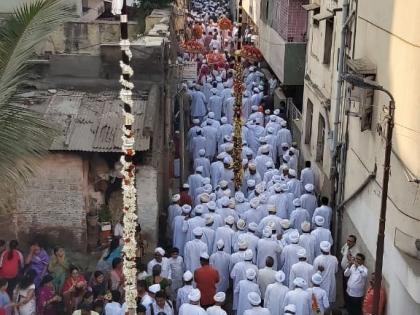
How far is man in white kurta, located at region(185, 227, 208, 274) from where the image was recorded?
11750 millimetres

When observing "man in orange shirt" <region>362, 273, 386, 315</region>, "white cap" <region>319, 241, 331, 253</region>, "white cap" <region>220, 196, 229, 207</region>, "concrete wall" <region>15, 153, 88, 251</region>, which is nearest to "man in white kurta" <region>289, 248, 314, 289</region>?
"white cap" <region>319, 241, 331, 253</region>

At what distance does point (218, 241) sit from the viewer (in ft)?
38.6

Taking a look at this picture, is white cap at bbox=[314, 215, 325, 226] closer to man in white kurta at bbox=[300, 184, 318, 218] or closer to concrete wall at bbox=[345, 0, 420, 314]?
concrete wall at bbox=[345, 0, 420, 314]

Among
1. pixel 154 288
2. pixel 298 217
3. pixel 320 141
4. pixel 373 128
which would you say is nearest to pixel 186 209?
pixel 298 217

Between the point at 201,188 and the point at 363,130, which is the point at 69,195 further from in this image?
the point at 363,130

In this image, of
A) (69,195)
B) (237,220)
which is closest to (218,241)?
(237,220)

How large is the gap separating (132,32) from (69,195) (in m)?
6.92

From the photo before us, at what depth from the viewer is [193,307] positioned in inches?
379

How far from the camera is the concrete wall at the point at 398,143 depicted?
8906 mm

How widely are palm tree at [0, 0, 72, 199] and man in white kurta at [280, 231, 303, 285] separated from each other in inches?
213

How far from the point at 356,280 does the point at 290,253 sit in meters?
1.25

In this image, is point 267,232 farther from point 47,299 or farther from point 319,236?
point 47,299

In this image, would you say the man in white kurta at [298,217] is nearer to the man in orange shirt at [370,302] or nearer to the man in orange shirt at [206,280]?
the man in orange shirt at [206,280]

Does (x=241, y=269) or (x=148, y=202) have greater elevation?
(x=148, y=202)
